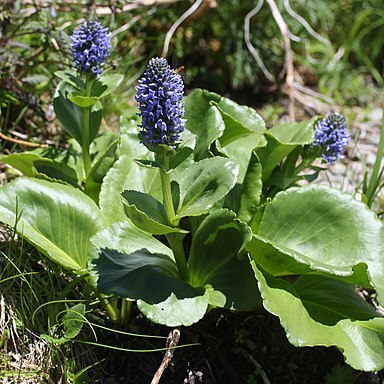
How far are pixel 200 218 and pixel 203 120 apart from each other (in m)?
0.39

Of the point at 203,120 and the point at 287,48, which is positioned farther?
the point at 287,48

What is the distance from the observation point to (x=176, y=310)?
6.77 feet

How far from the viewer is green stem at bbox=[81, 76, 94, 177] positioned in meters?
2.44

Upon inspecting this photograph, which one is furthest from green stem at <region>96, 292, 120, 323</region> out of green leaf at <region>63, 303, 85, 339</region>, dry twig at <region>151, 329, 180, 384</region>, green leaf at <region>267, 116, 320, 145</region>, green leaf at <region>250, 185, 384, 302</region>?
green leaf at <region>267, 116, 320, 145</region>

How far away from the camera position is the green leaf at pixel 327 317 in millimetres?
2061

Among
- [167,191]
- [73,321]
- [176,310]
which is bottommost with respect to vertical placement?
[73,321]

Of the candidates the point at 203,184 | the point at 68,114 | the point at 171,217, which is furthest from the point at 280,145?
the point at 68,114

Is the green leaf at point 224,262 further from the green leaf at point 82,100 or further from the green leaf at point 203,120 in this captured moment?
the green leaf at point 82,100

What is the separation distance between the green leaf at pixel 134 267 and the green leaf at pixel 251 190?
34 cm

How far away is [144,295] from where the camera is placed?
2074 millimetres

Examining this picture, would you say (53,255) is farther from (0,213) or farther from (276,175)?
(276,175)

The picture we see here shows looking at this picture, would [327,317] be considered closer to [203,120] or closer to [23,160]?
[203,120]

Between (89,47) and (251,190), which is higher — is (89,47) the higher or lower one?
the higher one

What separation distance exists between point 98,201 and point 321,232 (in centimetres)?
91
